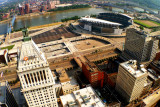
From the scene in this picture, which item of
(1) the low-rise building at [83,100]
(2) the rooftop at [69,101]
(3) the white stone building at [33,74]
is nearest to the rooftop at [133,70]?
(1) the low-rise building at [83,100]

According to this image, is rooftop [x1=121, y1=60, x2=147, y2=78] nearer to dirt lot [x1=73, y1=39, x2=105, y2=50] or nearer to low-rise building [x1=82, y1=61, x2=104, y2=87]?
low-rise building [x1=82, y1=61, x2=104, y2=87]

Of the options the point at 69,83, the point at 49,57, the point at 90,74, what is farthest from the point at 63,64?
the point at 90,74

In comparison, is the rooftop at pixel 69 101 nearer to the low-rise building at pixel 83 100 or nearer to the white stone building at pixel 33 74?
the low-rise building at pixel 83 100

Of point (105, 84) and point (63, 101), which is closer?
point (63, 101)

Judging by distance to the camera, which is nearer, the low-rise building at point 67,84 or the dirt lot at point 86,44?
the low-rise building at point 67,84

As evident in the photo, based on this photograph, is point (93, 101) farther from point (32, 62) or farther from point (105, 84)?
point (32, 62)

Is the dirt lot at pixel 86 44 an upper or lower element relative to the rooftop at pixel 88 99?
upper
